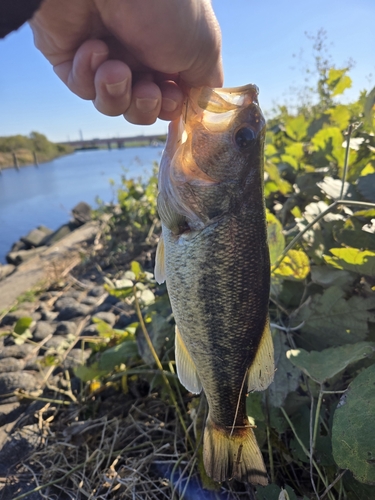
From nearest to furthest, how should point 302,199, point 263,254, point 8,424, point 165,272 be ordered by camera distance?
point 263,254 < point 165,272 < point 8,424 < point 302,199

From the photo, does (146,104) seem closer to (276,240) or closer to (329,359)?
(276,240)

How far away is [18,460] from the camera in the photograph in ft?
8.13

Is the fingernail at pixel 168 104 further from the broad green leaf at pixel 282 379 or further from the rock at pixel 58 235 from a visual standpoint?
the rock at pixel 58 235

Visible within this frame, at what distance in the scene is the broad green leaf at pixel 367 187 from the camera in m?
2.17

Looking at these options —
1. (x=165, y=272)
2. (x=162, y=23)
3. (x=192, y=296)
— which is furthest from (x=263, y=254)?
(x=162, y=23)

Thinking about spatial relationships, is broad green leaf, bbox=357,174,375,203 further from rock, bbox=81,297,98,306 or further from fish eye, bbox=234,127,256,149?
rock, bbox=81,297,98,306

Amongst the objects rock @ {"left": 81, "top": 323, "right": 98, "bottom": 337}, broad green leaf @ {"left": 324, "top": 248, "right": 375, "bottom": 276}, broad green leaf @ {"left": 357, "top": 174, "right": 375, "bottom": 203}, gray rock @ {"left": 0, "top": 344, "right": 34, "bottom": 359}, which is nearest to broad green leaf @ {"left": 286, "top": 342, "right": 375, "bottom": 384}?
broad green leaf @ {"left": 324, "top": 248, "right": 375, "bottom": 276}

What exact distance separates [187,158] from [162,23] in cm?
71

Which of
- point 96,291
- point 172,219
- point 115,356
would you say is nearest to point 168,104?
point 172,219

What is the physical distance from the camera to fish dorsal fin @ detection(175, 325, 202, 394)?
6.05 feet

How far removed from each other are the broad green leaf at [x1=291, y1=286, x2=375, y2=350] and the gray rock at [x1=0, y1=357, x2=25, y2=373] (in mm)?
2690

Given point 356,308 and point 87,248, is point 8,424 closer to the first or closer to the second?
point 356,308

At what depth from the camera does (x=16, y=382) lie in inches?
123

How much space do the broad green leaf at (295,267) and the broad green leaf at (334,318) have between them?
0.54 ft
